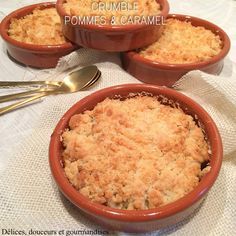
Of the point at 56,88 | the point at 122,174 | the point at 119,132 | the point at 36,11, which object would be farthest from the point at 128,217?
the point at 36,11

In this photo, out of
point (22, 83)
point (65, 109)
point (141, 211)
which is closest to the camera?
point (141, 211)

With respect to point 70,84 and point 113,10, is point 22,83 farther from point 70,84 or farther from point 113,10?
point 113,10

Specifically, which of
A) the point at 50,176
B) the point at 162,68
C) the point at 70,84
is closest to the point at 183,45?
the point at 162,68

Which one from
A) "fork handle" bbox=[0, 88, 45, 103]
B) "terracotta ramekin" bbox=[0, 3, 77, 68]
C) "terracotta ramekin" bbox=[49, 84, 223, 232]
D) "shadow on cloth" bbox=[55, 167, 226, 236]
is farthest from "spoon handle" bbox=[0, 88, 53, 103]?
"shadow on cloth" bbox=[55, 167, 226, 236]

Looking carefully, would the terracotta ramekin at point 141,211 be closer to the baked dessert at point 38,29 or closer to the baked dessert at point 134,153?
the baked dessert at point 134,153

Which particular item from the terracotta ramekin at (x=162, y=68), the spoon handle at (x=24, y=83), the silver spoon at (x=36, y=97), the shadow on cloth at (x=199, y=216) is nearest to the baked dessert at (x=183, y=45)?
the terracotta ramekin at (x=162, y=68)

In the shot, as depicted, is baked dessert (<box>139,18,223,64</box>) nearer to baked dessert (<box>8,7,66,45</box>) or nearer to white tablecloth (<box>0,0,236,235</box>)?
white tablecloth (<box>0,0,236,235</box>)
